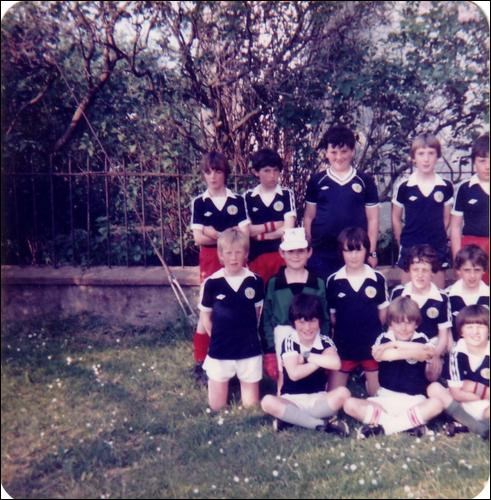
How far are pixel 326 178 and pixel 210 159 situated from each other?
0.82 meters

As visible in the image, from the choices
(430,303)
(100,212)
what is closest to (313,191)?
(430,303)

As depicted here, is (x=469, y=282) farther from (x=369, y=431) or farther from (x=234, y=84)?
(x=234, y=84)

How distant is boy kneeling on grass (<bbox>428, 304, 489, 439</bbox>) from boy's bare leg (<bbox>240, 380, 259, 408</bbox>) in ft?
3.65

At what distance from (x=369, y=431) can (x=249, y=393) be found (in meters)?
0.83

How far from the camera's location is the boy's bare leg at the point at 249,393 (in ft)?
13.4

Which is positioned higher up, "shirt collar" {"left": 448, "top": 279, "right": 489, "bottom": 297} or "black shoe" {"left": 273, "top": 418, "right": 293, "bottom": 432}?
"shirt collar" {"left": 448, "top": 279, "right": 489, "bottom": 297}

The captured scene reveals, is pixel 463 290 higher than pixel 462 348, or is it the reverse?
pixel 463 290

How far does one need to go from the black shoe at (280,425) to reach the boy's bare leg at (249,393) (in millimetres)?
321

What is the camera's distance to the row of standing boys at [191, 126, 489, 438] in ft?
12.2

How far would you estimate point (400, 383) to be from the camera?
3.82 metres

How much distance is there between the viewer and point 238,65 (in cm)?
541

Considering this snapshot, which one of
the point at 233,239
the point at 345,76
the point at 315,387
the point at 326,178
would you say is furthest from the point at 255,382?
the point at 345,76

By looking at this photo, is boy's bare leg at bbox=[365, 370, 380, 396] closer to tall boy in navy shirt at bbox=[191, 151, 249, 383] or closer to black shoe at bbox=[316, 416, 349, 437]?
black shoe at bbox=[316, 416, 349, 437]

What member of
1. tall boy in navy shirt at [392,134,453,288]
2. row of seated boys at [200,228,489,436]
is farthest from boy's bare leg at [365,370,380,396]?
tall boy in navy shirt at [392,134,453,288]
